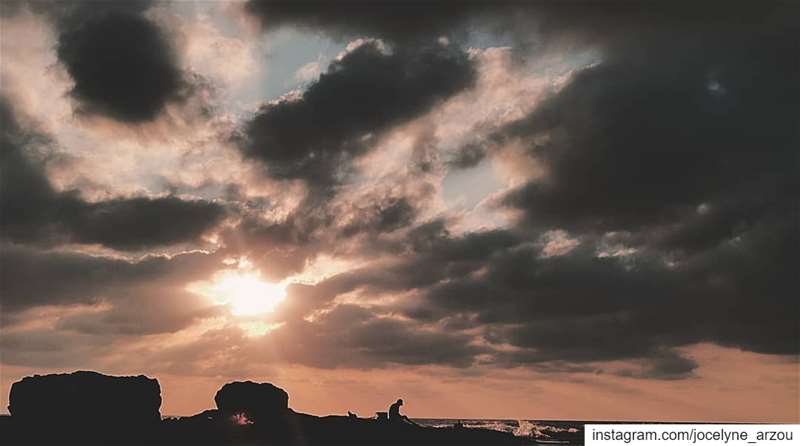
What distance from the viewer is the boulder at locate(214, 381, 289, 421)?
498 ft

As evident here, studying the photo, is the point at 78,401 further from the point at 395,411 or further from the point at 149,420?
the point at 395,411

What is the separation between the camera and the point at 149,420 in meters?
150

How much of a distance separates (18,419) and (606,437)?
447 ft

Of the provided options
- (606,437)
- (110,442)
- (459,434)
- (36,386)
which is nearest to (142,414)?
(110,442)

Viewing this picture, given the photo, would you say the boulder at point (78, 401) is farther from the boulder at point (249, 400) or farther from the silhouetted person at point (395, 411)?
the silhouetted person at point (395, 411)

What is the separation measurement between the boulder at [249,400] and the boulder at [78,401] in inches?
557

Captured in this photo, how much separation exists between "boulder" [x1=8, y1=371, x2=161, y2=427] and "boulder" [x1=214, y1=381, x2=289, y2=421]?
14.2 m

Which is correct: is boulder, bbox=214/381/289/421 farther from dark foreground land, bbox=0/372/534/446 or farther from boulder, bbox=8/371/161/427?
boulder, bbox=8/371/161/427

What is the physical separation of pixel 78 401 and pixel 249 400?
32.2 m

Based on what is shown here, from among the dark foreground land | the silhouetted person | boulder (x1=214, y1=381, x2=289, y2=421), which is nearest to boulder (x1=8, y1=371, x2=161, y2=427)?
the dark foreground land

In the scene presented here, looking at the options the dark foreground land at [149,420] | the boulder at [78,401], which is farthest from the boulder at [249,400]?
the boulder at [78,401]

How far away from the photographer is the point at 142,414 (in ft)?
492

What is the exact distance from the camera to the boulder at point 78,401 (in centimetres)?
14500

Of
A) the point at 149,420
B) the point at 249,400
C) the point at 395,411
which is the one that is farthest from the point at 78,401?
the point at 395,411
